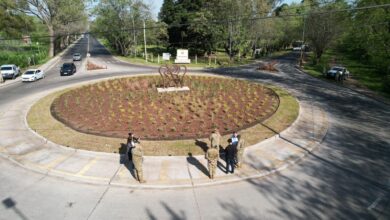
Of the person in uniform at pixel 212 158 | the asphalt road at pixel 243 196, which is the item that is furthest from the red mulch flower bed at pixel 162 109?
the asphalt road at pixel 243 196

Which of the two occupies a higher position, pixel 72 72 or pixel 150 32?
pixel 150 32

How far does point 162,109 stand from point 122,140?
581 cm

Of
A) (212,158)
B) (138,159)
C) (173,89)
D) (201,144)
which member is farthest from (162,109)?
(212,158)

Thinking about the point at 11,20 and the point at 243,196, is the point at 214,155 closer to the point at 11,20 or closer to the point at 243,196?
the point at 243,196

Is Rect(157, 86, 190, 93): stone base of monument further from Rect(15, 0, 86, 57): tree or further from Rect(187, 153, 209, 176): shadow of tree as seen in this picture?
Rect(15, 0, 86, 57): tree

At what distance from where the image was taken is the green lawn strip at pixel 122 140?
1441cm

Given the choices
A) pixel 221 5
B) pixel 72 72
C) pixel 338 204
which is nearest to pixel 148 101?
pixel 338 204

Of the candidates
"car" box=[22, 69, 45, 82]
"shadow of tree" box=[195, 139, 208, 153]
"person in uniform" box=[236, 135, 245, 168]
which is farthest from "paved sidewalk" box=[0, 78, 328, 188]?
"car" box=[22, 69, 45, 82]

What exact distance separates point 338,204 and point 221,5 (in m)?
46.7

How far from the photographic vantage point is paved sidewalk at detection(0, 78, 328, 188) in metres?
11.9

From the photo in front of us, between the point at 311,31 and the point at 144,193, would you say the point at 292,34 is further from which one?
the point at 144,193

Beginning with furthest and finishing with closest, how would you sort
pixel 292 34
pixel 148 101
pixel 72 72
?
pixel 292 34
pixel 72 72
pixel 148 101

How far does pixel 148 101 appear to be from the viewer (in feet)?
74.8

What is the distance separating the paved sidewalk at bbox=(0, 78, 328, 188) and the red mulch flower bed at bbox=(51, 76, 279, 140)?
223cm
